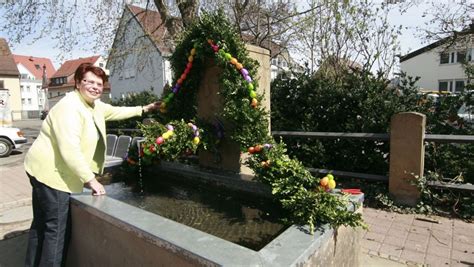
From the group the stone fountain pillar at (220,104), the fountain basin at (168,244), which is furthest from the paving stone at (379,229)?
the stone fountain pillar at (220,104)

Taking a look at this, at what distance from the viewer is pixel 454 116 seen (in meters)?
4.87

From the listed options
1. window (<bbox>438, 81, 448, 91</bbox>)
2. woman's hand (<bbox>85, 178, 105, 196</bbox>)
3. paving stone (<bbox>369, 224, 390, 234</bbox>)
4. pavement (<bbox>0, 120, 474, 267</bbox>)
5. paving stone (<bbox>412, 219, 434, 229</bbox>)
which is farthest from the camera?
window (<bbox>438, 81, 448, 91</bbox>)

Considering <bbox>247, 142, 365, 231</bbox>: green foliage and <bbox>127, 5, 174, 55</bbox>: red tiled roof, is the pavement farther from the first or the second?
<bbox>127, 5, 174, 55</bbox>: red tiled roof

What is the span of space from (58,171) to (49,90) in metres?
61.4

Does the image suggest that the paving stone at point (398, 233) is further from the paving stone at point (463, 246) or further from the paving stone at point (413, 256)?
the paving stone at point (463, 246)

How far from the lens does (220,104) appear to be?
380cm

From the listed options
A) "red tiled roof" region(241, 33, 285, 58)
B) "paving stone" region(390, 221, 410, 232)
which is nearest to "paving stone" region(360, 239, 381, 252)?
"paving stone" region(390, 221, 410, 232)

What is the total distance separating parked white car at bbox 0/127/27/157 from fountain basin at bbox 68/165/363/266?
36.6 feet

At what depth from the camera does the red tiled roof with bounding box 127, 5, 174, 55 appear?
31.7 feet

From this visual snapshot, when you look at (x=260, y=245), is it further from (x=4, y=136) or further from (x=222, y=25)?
(x=4, y=136)

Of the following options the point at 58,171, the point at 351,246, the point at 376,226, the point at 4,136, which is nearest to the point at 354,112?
the point at 376,226

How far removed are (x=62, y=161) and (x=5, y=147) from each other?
37.9ft

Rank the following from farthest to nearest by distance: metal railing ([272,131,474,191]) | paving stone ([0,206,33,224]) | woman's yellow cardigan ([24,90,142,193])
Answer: paving stone ([0,206,33,224]) → metal railing ([272,131,474,191]) → woman's yellow cardigan ([24,90,142,193])

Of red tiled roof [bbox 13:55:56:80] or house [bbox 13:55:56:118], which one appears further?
red tiled roof [bbox 13:55:56:80]
